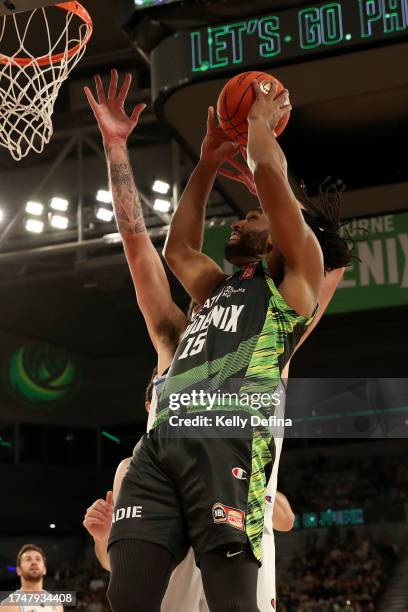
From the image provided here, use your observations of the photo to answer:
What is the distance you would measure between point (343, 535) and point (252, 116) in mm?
13684

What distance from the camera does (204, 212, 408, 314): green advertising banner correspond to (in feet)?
24.6

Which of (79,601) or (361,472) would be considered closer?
(79,601)

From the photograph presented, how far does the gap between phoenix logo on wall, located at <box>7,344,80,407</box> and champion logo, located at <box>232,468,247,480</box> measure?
14.6 m

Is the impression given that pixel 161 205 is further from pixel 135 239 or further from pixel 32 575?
pixel 135 239

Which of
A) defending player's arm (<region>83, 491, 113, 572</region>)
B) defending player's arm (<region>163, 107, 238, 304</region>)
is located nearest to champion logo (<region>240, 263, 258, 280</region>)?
defending player's arm (<region>163, 107, 238, 304</region>)

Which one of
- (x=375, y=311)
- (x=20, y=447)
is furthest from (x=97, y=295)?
(x=375, y=311)

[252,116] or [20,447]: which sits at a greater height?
[20,447]

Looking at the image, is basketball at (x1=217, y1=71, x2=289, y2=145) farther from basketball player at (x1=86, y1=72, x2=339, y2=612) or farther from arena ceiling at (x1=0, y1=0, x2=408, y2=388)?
arena ceiling at (x1=0, y1=0, x2=408, y2=388)

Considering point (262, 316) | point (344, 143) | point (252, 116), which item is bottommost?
point (262, 316)

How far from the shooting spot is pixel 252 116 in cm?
265

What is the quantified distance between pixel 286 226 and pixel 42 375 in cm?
1489

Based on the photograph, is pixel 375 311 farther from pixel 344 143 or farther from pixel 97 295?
pixel 97 295

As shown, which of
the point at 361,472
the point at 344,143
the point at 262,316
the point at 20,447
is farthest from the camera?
the point at 20,447

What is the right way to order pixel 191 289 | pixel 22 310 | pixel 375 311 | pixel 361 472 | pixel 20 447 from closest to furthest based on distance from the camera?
pixel 191 289, pixel 375 311, pixel 22 310, pixel 361 472, pixel 20 447
